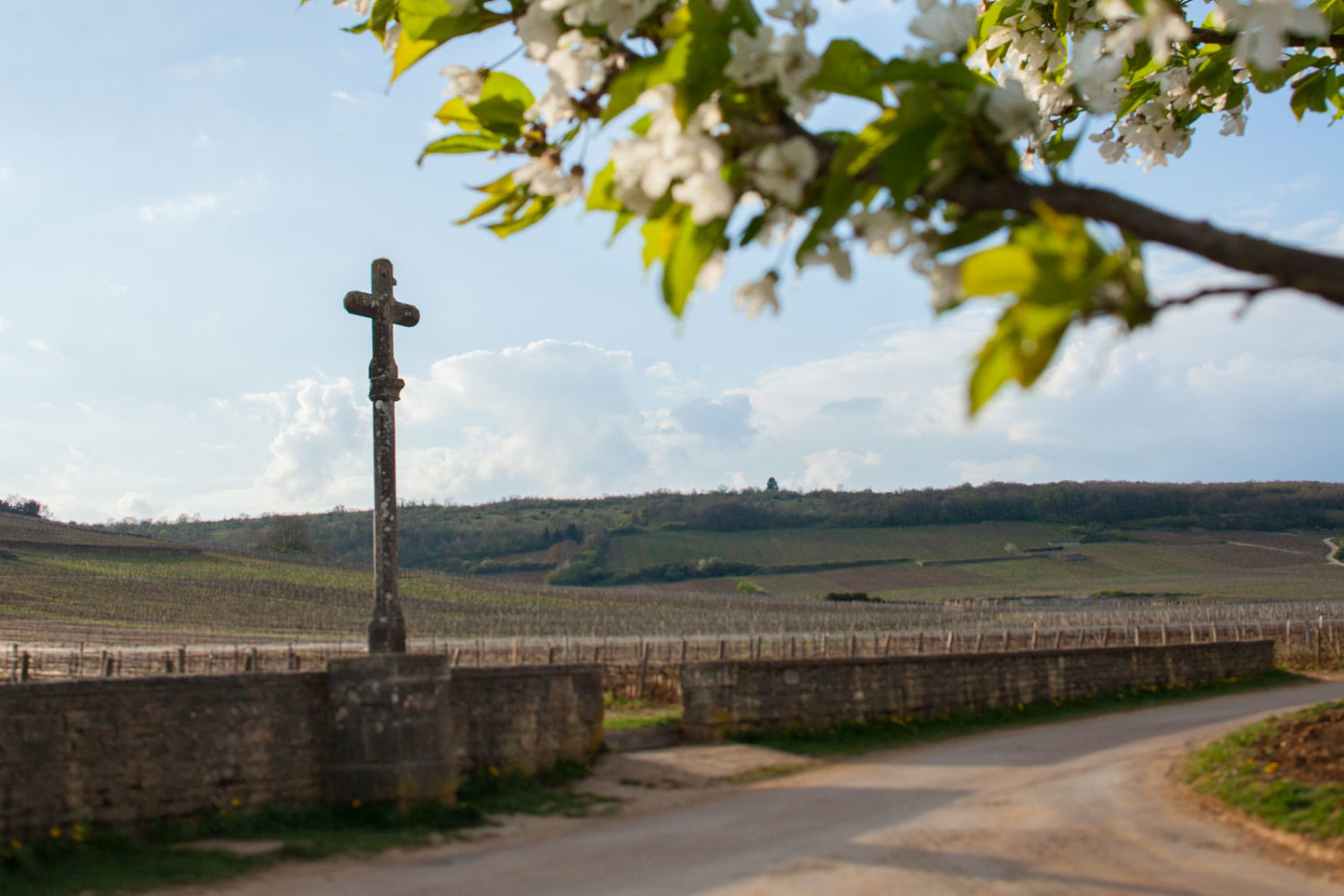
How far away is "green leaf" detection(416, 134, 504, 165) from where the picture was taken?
267 cm

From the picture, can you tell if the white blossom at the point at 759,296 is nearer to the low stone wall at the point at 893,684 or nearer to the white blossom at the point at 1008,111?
the white blossom at the point at 1008,111

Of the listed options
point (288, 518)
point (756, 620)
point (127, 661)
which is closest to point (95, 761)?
point (127, 661)

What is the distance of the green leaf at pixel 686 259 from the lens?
224 cm

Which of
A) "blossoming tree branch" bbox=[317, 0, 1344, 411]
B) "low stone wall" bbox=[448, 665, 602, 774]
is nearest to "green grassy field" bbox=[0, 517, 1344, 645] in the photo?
"low stone wall" bbox=[448, 665, 602, 774]

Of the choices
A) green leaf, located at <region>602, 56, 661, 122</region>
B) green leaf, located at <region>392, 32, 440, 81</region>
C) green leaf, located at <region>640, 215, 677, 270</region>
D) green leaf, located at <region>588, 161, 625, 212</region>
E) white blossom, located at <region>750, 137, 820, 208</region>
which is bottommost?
green leaf, located at <region>640, 215, 677, 270</region>

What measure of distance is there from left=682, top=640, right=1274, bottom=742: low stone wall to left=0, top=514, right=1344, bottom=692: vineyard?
4.03 metres

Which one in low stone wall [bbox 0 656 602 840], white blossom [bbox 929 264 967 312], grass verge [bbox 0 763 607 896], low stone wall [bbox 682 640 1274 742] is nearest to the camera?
white blossom [bbox 929 264 967 312]

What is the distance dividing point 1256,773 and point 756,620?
40.7m

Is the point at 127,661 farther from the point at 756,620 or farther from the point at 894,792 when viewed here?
the point at 756,620

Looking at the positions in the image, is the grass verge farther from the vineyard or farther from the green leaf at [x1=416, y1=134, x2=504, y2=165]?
the vineyard

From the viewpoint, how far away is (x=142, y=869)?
23.3 ft

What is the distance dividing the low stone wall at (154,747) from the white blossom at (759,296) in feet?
23.1

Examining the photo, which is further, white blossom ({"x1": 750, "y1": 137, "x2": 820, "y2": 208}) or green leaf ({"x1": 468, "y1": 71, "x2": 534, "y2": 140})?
green leaf ({"x1": 468, "y1": 71, "x2": 534, "y2": 140})

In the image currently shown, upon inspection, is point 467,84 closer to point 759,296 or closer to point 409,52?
point 409,52
